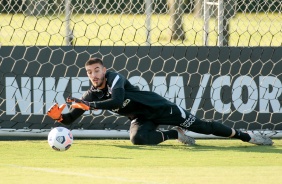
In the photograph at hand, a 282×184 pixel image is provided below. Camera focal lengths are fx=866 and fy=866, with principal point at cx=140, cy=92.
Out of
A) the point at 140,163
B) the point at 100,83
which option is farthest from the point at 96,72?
the point at 140,163

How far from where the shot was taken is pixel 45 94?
Result: 12086mm

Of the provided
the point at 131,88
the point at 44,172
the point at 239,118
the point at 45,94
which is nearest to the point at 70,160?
the point at 44,172

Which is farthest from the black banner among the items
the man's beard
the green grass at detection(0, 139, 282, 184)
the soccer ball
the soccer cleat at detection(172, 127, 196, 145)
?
the soccer ball

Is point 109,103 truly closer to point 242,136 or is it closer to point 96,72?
point 96,72

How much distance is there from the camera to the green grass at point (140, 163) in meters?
8.57

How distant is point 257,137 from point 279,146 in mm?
320

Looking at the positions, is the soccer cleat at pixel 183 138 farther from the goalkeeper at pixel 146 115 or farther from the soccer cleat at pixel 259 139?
the soccer cleat at pixel 259 139

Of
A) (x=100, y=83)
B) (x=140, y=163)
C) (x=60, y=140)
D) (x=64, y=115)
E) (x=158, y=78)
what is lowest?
(x=140, y=163)

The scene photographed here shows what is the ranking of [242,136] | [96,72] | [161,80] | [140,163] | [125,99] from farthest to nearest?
[161,80] < [242,136] < [125,99] < [96,72] < [140,163]

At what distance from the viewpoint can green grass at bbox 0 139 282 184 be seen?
8570 millimetres

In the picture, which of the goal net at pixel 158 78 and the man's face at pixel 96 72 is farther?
the goal net at pixel 158 78

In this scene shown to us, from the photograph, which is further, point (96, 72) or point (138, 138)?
point (138, 138)

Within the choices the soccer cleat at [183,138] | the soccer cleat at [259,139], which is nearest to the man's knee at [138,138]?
the soccer cleat at [183,138]

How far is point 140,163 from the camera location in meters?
9.70
